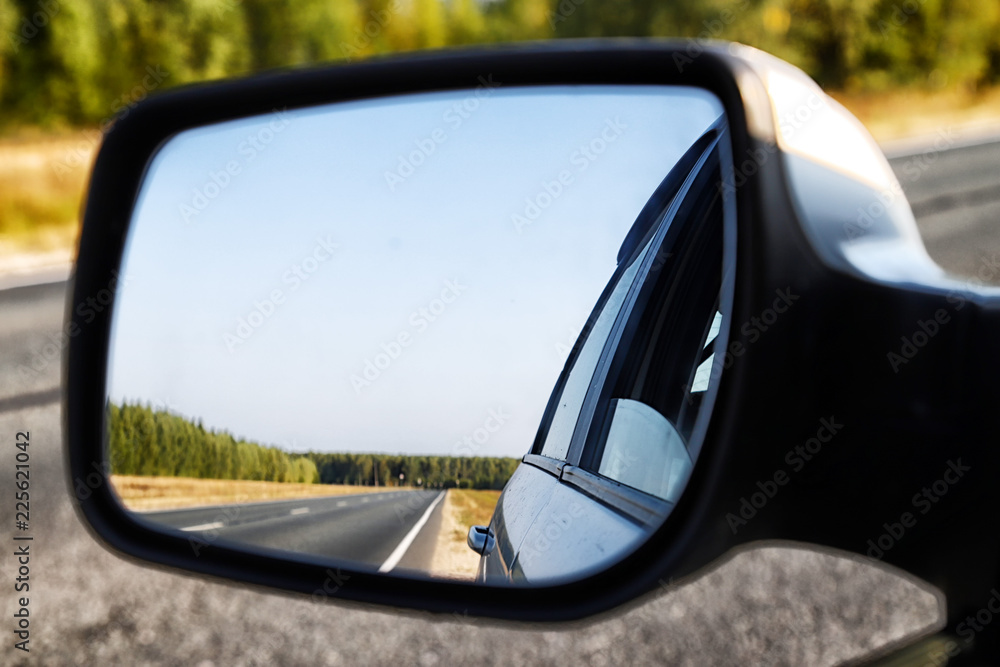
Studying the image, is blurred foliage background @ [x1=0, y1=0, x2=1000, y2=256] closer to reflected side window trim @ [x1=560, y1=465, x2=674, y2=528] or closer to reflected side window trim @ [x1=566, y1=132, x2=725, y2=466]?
reflected side window trim @ [x1=566, y1=132, x2=725, y2=466]

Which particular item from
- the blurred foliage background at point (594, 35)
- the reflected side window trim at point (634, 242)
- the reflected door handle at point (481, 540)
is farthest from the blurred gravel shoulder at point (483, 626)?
the blurred foliage background at point (594, 35)

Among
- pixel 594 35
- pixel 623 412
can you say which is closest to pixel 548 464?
pixel 623 412

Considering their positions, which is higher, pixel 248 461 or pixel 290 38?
pixel 248 461

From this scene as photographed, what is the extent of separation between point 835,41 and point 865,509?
110ft

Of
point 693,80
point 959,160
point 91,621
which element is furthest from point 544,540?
point 959,160

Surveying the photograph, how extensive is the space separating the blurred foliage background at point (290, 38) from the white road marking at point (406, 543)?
2321 centimetres

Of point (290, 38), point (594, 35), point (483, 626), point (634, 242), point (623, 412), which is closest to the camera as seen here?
point (634, 242)

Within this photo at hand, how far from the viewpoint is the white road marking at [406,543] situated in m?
1.13

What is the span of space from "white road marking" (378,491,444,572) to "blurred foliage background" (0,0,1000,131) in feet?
76.1

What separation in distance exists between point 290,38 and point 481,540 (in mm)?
49591

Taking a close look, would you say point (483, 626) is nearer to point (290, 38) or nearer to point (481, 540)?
point (481, 540)

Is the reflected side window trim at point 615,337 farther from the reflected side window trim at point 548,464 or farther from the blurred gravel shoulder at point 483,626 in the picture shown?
the blurred gravel shoulder at point 483,626

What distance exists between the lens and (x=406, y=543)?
1.23 m

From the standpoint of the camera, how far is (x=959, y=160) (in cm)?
1470
